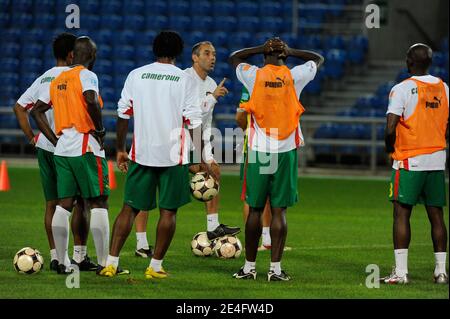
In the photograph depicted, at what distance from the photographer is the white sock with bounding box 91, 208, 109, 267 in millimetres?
9516

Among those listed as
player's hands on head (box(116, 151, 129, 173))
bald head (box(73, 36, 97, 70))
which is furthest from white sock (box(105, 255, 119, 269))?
bald head (box(73, 36, 97, 70))

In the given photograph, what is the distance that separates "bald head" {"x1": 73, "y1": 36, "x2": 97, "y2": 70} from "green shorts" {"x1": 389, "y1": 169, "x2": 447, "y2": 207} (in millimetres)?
2988

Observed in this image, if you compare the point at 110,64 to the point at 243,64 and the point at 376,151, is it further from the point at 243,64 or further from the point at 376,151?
the point at 243,64

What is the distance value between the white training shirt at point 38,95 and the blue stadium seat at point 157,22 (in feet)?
58.4

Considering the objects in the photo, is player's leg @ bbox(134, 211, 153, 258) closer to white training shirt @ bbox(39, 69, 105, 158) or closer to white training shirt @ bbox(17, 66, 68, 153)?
white training shirt @ bbox(17, 66, 68, 153)

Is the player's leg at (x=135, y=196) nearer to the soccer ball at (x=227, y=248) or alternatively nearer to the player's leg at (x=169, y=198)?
the player's leg at (x=169, y=198)

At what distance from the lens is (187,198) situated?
9398 mm

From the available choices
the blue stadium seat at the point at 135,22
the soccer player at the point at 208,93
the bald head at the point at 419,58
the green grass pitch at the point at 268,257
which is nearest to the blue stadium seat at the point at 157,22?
the blue stadium seat at the point at 135,22

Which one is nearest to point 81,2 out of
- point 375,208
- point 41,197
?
point 41,197

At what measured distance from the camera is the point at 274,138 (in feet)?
31.2

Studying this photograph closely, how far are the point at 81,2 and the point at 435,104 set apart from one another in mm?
20353

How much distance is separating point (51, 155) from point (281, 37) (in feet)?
54.0

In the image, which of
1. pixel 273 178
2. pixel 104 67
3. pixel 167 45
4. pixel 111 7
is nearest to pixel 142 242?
pixel 273 178

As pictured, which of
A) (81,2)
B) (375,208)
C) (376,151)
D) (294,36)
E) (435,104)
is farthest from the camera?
(81,2)
